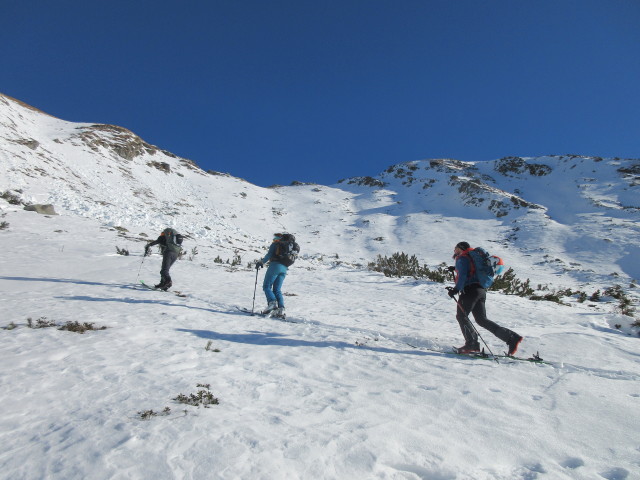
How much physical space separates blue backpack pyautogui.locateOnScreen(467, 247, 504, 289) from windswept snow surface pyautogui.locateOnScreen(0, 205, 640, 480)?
1.37 m

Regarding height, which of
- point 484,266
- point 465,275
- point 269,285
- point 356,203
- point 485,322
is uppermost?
point 356,203

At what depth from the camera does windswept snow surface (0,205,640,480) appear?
7.67 feet

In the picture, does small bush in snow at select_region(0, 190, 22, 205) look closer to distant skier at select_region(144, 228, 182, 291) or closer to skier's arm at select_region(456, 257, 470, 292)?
distant skier at select_region(144, 228, 182, 291)

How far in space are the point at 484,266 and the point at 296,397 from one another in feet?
12.6

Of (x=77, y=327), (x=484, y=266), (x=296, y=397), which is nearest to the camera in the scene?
(x=296, y=397)

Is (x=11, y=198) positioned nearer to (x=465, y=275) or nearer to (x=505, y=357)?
(x=465, y=275)

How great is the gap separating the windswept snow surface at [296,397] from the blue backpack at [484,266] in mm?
1368

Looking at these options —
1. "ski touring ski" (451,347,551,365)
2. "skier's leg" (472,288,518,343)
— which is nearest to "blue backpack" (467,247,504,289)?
"skier's leg" (472,288,518,343)

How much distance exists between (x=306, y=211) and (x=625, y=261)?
32.5 meters

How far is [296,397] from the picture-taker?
3504 mm

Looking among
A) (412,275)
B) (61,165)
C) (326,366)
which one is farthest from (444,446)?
(61,165)

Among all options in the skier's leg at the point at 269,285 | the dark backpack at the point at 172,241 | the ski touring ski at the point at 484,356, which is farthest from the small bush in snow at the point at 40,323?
the ski touring ski at the point at 484,356

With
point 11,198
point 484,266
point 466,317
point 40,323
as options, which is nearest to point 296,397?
point 466,317

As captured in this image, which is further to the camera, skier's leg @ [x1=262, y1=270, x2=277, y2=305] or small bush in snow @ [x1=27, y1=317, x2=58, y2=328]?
skier's leg @ [x1=262, y1=270, x2=277, y2=305]
